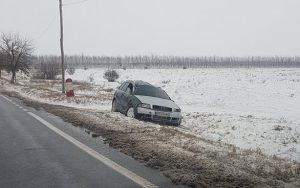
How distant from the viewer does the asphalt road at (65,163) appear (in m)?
6.48

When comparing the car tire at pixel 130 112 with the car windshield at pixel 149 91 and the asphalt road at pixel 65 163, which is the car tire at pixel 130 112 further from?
the asphalt road at pixel 65 163

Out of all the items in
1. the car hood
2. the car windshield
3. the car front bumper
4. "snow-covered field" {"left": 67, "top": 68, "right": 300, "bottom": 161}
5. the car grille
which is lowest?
"snow-covered field" {"left": 67, "top": 68, "right": 300, "bottom": 161}

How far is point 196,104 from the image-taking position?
91.1 ft

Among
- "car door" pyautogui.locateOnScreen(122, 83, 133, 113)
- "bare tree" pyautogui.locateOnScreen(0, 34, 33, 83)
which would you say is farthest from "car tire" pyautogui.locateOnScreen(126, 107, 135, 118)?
"bare tree" pyautogui.locateOnScreen(0, 34, 33, 83)

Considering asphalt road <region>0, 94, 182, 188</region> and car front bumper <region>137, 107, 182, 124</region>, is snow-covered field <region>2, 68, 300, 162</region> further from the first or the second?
asphalt road <region>0, 94, 182, 188</region>

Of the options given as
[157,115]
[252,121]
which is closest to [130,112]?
[157,115]

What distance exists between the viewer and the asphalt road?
255 inches

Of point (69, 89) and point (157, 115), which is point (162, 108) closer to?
point (157, 115)

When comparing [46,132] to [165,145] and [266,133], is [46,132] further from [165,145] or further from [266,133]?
[266,133]

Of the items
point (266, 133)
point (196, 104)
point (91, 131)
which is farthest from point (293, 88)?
point (91, 131)

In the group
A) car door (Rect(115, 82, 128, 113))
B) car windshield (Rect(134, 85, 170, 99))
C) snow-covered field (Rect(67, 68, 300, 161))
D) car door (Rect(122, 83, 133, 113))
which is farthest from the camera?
car door (Rect(115, 82, 128, 113))

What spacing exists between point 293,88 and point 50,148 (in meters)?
29.7

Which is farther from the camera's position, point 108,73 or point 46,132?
A: point 108,73

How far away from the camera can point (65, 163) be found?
25.7 ft
